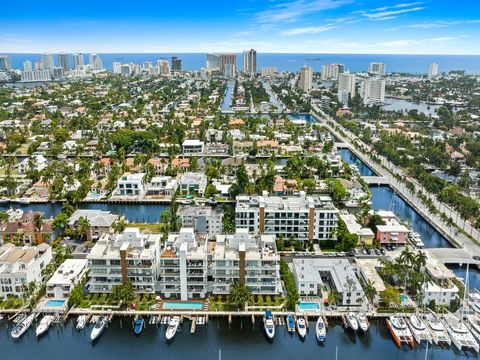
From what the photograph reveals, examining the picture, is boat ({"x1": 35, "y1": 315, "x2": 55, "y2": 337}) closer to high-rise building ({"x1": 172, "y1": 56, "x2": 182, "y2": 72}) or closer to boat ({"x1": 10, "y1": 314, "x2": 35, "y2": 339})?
boat ({"x1": 10, "y1": 314, "x2": 35, "y2": 339})

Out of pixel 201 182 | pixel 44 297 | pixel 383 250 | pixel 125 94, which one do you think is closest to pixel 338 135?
pixel 201 182

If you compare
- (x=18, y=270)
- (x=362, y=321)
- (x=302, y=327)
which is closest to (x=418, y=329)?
(x=362, y=321)

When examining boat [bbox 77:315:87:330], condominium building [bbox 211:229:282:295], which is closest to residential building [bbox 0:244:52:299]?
boat [bbox 77:315:87:330]

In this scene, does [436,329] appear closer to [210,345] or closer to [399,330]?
[399,330]

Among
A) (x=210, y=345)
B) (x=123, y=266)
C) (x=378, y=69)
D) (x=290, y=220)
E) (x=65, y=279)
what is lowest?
(x=210, y=345)

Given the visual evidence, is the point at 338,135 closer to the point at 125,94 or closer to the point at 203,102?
the point at 203,102

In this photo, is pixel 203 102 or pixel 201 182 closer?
pixel 201 182
